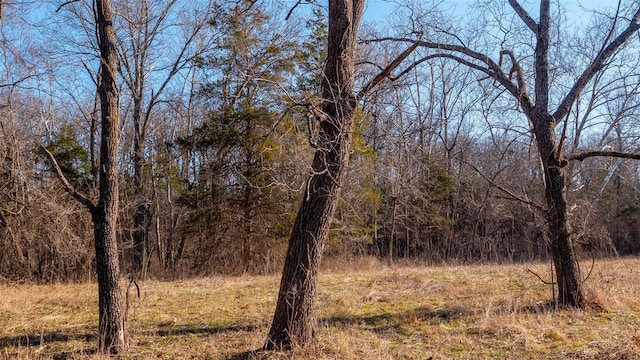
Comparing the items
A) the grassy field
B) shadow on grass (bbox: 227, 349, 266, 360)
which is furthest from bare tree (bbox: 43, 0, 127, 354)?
shadow on grass (bbox: 227, 349, 266, 360)

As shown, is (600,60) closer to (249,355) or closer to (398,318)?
(398,318)

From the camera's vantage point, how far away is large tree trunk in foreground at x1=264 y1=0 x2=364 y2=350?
5207 millimetres

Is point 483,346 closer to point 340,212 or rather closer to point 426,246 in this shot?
point 340,212

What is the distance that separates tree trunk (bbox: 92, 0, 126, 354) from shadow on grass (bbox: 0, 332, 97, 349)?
0.83 metres

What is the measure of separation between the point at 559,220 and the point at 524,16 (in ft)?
9.89

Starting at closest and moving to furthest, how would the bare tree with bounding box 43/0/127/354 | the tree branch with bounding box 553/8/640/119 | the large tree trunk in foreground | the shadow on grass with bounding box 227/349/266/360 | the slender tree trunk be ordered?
the shadow on grass with bounding box 227/349/266/360, the large tree trunk in foreground, the bare tree with bounding box 43/0/127/354, the tree branch with bounding box 553/8/640/119, the slender tree trunk

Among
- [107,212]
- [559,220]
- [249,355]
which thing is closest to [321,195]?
[249,355]

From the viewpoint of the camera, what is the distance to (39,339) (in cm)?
614

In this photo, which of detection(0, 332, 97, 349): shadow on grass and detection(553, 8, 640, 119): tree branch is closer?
detection(0, 332, 97, 349): shadow on grass

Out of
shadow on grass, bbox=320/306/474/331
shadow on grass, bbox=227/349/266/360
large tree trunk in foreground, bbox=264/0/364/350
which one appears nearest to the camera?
shadow on grass, bbox=227/349/266/360

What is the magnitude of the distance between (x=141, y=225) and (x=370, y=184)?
28.5 feet

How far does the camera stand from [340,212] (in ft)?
58.8

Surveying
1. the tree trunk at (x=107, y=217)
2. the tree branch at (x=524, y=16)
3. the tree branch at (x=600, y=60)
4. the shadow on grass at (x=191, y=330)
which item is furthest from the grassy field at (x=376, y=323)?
the tree branch at (x=524, y=16)

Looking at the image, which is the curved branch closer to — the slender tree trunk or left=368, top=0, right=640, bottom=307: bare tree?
left=368, top=0, right=640, bottom=307: bare tree
